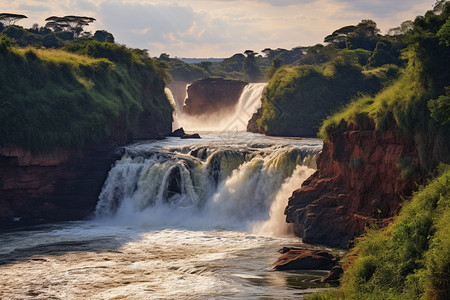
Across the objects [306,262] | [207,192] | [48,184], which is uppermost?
[48,184]

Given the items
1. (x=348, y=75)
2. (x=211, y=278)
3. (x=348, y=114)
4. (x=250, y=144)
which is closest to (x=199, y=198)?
(x=250, y=144)

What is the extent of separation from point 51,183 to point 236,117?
124 ft

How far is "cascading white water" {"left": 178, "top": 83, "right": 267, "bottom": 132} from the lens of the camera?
2640 inches

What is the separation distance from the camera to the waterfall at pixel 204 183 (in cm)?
3128

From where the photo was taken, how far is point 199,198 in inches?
1303

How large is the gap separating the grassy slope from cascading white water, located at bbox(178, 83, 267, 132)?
23.0 m

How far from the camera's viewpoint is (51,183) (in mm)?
33688

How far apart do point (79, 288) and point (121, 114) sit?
22.5 metres

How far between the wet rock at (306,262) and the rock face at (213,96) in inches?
1992

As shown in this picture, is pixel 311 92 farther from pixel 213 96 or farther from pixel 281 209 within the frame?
pixel 281 209

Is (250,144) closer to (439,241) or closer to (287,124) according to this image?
(287,124)

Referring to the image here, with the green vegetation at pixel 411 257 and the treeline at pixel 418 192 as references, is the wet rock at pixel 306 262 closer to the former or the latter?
Answer: the treeline at pixel 418 192

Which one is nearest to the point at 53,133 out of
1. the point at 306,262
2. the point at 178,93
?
the point at 306,262

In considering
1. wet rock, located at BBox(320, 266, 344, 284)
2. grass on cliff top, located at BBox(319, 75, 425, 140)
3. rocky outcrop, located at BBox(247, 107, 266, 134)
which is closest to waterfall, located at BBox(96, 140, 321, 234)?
grass on cliff top, located at BBox(319, 75, 425, 140)
